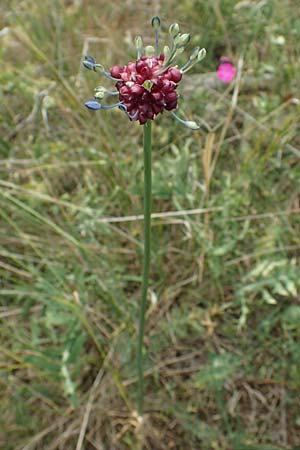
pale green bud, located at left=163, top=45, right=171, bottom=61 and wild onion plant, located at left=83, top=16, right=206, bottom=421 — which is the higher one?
pale green bud, located at left=163, top=45, right=171, bottom=61

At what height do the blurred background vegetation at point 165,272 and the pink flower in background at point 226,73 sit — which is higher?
the pink flower in background at point 226,73

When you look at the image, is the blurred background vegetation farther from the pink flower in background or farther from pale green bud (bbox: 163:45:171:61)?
pale green bud (bbox: 163:45:171:61)

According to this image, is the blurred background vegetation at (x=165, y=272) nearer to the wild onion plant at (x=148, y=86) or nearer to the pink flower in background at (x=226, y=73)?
the pink flower in background at (x=226, y=73)

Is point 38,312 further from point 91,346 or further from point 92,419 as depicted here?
point 92,419

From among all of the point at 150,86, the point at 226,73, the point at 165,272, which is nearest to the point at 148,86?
the point at 150,86

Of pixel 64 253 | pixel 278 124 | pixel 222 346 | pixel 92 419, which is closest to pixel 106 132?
pixel 64 253

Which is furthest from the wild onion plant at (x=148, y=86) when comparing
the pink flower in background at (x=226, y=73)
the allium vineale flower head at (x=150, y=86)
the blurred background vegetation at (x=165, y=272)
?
the pink flower in background at (x=226, y=73)

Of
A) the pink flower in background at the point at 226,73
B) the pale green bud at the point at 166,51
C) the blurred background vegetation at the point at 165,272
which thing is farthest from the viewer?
the pink flower in background at the point at 226,73

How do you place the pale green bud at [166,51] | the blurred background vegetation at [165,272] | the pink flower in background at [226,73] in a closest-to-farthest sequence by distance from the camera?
Result: the pale green bud at [166,51] < the blurred background vegetation at [165,272] < the pink flower in background at [226,73]

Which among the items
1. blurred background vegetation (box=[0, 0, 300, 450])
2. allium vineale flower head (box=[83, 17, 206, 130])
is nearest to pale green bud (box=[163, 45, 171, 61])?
allium vineale flower head (box=[83, 17, 206, 130])

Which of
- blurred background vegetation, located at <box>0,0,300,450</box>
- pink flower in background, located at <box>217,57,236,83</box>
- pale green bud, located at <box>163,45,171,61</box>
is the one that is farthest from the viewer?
pink flower in background, located at <box>217,57,236,83</box>
